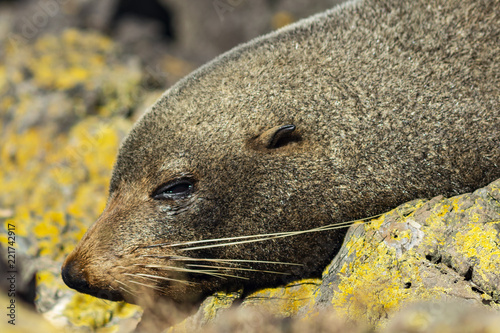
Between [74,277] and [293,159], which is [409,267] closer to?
[293,159]

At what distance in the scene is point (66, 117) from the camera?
652cm

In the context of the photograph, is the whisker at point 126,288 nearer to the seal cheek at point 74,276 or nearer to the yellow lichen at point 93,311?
Answer: the seal cheek at point 74,276

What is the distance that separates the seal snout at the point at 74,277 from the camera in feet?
11.2

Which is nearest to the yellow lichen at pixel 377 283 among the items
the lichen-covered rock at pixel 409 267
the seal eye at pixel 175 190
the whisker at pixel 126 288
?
the lichen-covered rock at pixel 409 267

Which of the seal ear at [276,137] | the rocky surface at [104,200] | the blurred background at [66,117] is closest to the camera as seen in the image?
the rocky surface at [104,200]

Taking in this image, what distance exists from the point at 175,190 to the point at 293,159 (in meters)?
1.00

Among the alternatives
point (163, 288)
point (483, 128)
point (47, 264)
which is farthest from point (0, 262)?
point (483, 128)

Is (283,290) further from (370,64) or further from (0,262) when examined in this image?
(0,262)

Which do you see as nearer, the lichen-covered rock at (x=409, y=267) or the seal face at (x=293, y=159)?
the lichen-covered rock at (x=409, y=267)

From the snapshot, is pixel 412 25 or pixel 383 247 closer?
pixel 383 247

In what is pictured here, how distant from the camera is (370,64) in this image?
12.7ft

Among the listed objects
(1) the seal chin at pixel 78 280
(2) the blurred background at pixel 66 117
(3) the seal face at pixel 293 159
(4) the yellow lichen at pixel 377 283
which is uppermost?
(2) the blurred background at pixel 66 117

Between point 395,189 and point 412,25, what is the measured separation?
1571 millimetres

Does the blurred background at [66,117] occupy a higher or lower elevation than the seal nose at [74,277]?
higher
